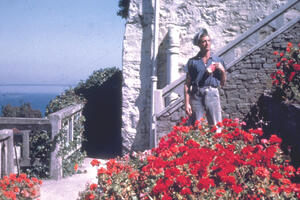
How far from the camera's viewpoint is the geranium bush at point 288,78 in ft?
14.9

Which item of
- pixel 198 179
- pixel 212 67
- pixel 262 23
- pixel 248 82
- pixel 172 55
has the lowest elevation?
pixel 198 179

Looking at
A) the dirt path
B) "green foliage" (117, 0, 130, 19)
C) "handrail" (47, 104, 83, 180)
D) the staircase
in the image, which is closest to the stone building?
the staircase

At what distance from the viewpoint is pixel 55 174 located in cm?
512

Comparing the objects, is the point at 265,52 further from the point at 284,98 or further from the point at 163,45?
the point at 163,45

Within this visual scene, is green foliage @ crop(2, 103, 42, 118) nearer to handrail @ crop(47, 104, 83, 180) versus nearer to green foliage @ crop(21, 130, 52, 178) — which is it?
green foliage @ crop(21, 130, 52, 178)

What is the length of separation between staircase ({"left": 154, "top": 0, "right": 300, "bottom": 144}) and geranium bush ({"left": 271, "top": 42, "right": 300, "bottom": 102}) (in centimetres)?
58

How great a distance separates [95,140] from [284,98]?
5232 mm

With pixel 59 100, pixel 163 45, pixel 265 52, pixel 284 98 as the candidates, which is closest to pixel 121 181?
pixel 284 98

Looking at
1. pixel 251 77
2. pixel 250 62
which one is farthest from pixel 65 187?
pixel 250 62

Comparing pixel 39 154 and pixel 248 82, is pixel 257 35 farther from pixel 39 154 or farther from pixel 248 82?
pixel 39 154

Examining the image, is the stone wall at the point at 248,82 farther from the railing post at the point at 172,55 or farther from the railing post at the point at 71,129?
the railing post at the point at 71,129

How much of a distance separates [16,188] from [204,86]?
2463 millimetres

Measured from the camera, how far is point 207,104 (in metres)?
3.81

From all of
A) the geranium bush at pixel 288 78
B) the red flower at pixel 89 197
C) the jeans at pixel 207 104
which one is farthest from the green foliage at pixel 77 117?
the geranium bush at pixel 288 78
